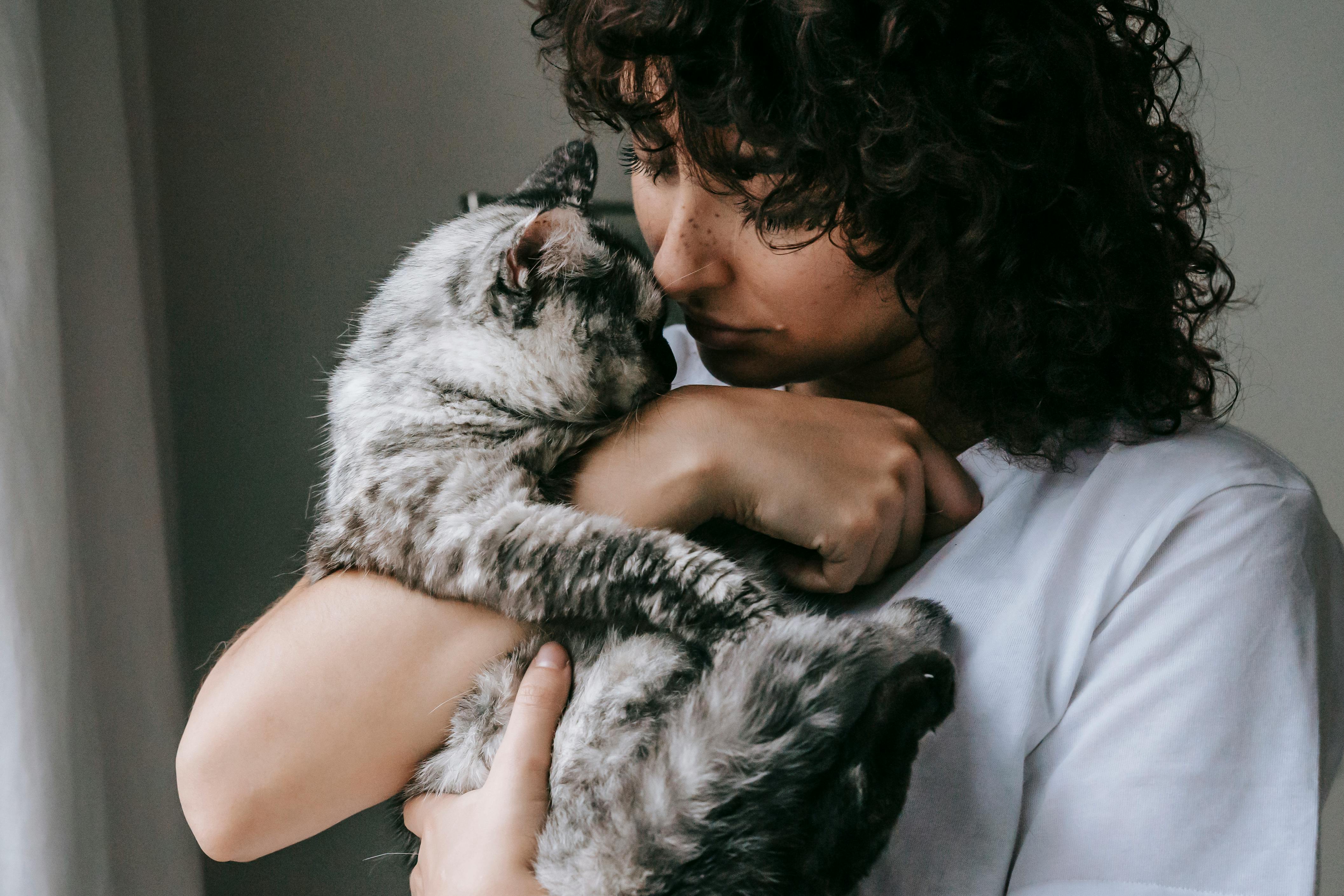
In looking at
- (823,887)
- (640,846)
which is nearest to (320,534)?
(640,846)

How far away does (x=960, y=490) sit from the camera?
0.97 m

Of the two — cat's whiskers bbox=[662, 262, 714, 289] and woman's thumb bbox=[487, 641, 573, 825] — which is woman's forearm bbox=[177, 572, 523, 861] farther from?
cat's whiskers bbox=[662, 262, 714, 289]

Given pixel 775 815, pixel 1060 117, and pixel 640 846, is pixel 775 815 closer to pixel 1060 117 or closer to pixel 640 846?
pixel 640 846

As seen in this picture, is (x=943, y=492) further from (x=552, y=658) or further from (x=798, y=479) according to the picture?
(x=552, y=658)

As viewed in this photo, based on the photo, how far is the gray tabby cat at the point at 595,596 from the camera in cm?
70

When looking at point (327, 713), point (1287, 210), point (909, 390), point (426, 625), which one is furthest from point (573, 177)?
point (1287, 210)

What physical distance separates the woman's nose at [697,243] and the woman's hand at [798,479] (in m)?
0.14

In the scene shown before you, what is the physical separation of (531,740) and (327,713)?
23cm

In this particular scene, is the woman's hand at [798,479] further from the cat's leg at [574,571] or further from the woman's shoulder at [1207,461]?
the woman's shoulder at [1207,461]

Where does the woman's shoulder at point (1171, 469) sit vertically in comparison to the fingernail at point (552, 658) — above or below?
above

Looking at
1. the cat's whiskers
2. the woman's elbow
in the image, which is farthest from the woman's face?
the woman's elbow

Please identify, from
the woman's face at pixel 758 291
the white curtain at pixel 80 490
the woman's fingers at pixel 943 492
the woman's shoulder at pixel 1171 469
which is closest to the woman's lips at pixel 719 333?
the woman's face at pixel 758 291

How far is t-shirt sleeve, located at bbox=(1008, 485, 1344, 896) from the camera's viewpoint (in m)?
0.74

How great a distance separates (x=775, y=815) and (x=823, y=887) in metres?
0.07
